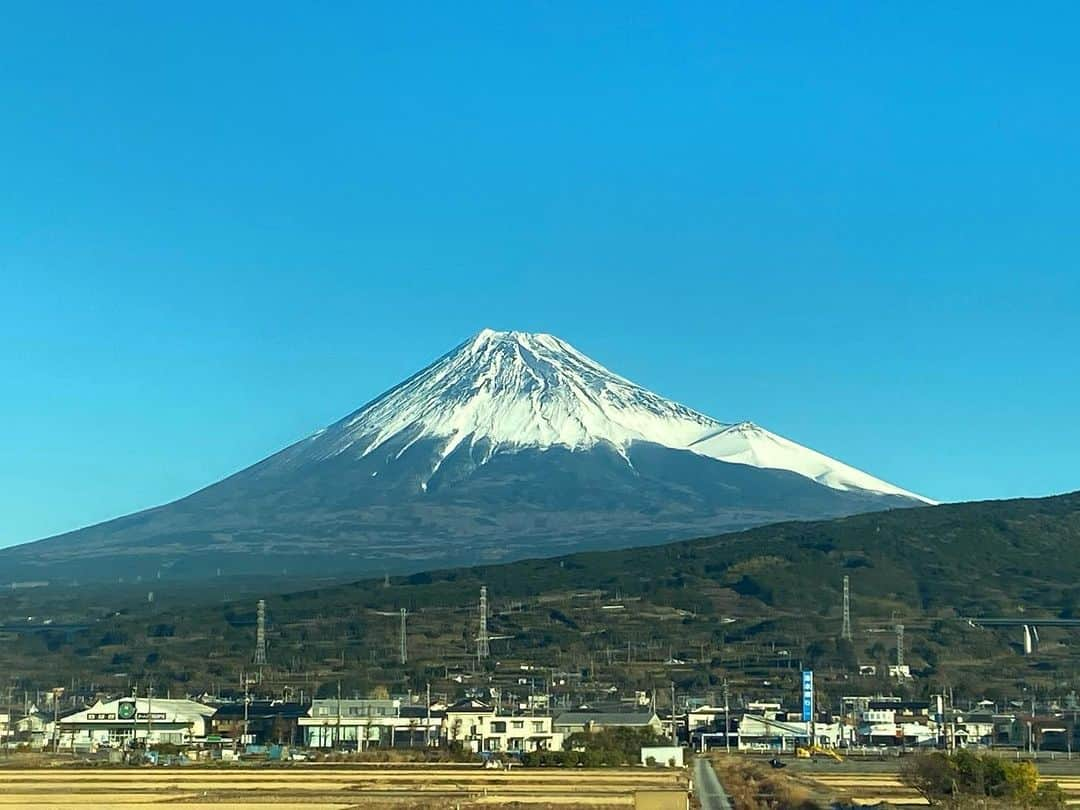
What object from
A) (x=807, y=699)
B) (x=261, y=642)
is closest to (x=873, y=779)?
(x=807, y=699)

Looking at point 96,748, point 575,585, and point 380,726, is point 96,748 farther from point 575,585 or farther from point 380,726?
point 575,585

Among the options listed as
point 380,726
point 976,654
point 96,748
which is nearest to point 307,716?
point 380,726

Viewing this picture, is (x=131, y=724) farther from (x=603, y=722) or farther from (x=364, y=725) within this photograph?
(x=603, y=722)

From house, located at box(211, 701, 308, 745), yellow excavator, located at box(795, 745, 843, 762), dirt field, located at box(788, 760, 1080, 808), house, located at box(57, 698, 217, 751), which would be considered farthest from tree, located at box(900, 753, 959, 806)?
house, located at box(57, 698, 217, 751)

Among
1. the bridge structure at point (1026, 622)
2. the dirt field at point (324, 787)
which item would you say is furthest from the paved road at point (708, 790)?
the bridge structure at point (1026, 622)

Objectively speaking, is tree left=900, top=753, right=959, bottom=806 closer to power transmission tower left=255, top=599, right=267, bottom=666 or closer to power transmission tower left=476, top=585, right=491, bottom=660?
power transmission tower left=476, top=585, right=491, bottom=660

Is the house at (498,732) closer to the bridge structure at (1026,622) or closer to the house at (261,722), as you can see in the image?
the house at (261,722)
